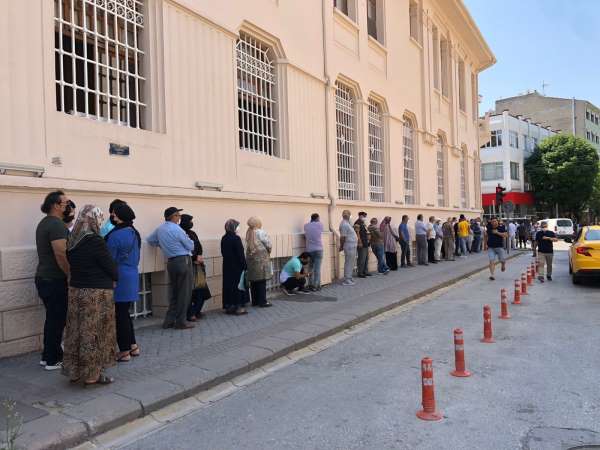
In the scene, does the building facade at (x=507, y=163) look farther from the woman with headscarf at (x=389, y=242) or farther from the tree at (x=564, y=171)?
the woman with headscarf at (x=389, y=242)

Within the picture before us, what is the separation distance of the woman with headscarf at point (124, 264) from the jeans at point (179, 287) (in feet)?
4.08

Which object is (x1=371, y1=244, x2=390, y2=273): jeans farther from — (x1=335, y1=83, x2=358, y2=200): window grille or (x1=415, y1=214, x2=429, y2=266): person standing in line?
(x1=415, y1=214, x2=429, y2=266): person standing in line

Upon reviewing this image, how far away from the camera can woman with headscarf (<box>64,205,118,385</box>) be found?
4.62 metres

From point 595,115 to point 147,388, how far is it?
7197cm

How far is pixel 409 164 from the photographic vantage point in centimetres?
1894

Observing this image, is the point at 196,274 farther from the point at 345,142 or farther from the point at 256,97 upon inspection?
the point at 345,142

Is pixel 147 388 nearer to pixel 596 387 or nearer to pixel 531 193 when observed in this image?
pixel 596 387

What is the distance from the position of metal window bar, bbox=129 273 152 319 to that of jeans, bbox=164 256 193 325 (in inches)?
29.5

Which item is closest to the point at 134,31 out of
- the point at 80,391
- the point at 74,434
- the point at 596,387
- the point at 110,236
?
the point at 110,236

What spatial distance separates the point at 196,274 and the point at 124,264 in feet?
6.96

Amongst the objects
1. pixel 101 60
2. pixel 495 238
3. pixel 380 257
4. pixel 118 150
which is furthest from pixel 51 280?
pixel 495 238

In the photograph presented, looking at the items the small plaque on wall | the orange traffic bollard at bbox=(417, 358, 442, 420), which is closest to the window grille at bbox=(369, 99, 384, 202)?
the small plaque on wall

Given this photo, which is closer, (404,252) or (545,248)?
(545,248)

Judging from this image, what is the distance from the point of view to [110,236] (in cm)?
555
